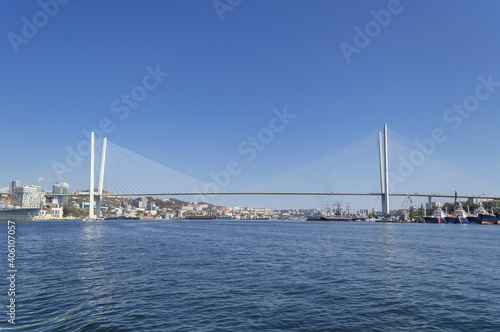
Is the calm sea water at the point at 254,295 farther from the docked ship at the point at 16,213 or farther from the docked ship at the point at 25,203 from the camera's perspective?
the docked ship at the point at 25,203

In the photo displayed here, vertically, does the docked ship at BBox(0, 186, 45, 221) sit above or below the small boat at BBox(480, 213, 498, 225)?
above

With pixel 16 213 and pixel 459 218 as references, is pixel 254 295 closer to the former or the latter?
pixel 16 213

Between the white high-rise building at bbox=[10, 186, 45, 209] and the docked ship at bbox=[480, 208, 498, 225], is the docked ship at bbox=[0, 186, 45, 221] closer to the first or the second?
the white high-rise building at bbox=[10, 186, 45, 209]

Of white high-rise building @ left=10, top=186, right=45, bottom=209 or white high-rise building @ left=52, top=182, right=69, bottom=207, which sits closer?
white high-rise building @ left=10, top=186, right=45, bottom=209

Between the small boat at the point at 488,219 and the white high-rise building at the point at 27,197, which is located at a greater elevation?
the white high-rise building at the point at 27,197

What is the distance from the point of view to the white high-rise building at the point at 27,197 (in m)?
86.7

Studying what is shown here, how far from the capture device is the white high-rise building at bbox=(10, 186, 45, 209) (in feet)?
284

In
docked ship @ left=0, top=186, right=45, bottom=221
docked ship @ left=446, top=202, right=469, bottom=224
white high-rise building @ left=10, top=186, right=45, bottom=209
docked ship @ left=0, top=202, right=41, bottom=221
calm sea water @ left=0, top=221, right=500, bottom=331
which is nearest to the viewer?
calm sea water @ left=0, top=221, right=500, bottom=331

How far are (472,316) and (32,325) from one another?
1082cm

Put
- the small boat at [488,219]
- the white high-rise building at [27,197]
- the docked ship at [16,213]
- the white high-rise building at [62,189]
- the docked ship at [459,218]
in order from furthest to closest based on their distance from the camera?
1. the white high-rise building at [62,189]
2. the docked ship at [459,218]
3. the small boat at [488,219]
4. the white high-rise building at [27,197]
5. the docked ship at [16,213]

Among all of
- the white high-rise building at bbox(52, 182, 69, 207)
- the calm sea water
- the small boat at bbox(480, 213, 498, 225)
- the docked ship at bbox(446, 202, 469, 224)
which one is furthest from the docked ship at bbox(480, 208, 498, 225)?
the white high-rise building at bbox(52, 182, 69, 207)

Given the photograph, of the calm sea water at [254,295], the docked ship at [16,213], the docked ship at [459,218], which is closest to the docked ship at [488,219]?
the docked ship at [459,218]

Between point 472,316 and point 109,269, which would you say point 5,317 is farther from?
point 472,316

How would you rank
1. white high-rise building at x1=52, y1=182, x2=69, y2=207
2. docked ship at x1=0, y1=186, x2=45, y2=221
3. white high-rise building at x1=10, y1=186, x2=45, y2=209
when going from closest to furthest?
docked ship at x1=0, y1=186, x2=45, y2=221
white high-rise building at x1=10, y1=186, x2=45, y2=209
white high-rise building at x1=52, y1=182, x2=69, y2=207
